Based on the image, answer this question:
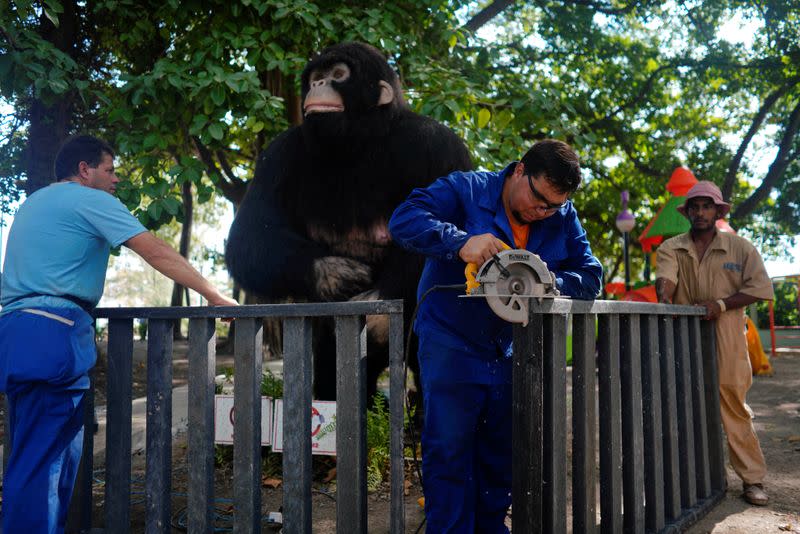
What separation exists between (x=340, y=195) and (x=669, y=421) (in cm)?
227

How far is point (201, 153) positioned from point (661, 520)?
17.8ft

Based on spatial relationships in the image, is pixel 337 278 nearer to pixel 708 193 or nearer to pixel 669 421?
pixel 669 421

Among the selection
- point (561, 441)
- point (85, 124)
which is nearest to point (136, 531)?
point (561, 441)

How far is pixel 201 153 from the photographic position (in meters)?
6.88

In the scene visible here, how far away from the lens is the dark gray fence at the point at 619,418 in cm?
230

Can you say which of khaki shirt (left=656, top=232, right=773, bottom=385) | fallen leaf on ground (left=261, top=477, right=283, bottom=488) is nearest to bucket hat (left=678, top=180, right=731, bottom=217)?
khaki shirt (left=656, top=232, right=773, bottom=385)

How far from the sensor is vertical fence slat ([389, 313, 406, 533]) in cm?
232

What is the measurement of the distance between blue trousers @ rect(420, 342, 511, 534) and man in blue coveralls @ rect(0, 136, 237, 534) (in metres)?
0.90

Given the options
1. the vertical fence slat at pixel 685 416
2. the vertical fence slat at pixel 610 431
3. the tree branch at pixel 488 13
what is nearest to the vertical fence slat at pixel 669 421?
the vertical fence slat at pixel 685 416

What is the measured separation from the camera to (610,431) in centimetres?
289

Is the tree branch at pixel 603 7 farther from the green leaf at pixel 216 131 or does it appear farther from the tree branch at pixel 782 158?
the green leaf at pixel 216 131

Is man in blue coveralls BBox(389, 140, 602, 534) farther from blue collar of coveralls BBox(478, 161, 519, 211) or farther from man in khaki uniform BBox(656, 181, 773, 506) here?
man in khaki uniform BBox(656, 181, 773, 506)

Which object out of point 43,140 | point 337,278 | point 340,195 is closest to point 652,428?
point 337,278

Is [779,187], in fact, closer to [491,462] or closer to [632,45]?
[632,45]
